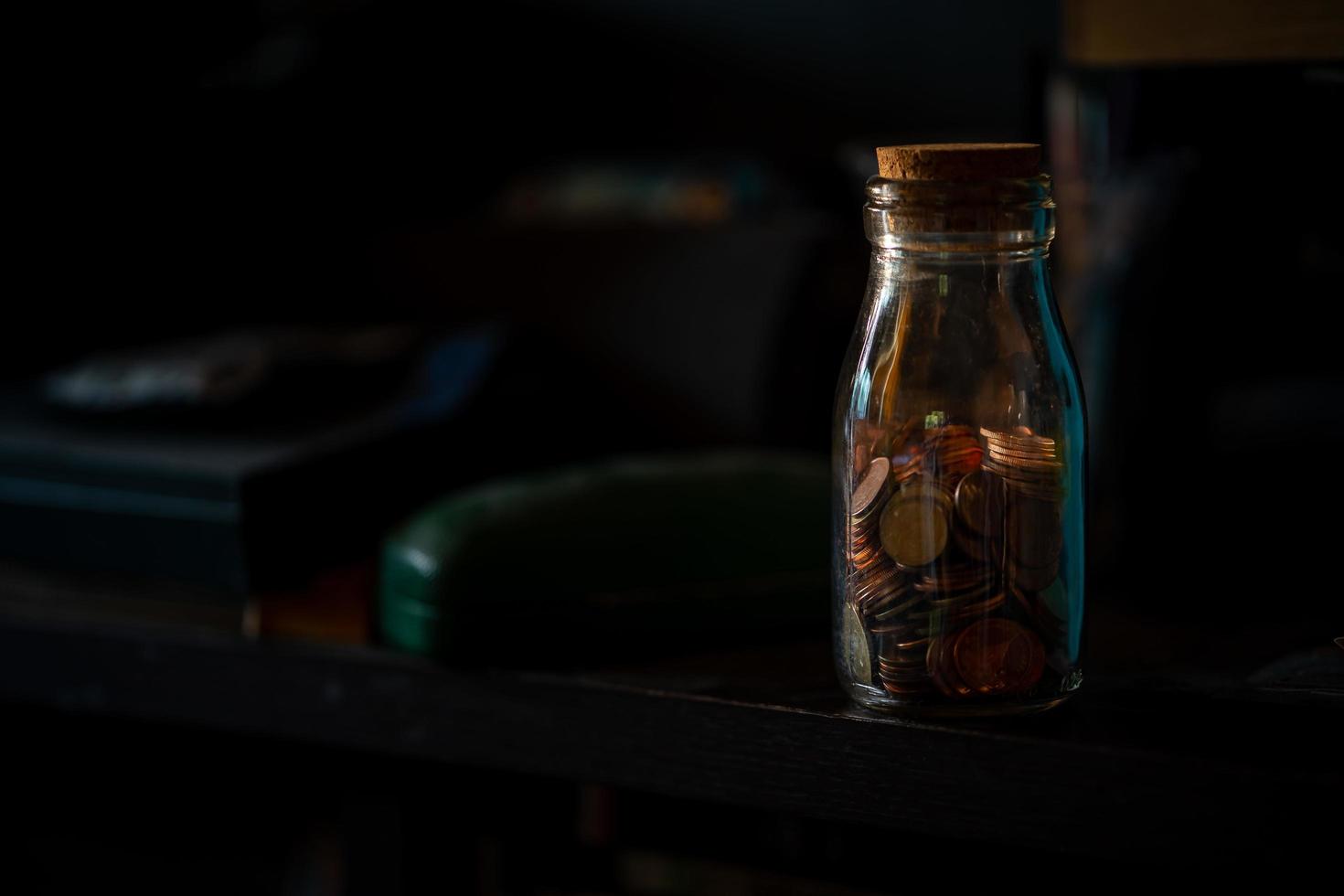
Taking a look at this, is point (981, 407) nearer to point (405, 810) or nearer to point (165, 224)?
point (405, 810)

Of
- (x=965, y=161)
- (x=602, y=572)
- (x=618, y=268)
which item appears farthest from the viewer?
(x=618, y=268)

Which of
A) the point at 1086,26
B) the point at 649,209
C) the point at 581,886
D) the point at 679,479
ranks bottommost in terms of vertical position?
the point at 581,886

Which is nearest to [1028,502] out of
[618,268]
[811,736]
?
[811,736]

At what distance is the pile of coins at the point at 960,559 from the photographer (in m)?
0.49

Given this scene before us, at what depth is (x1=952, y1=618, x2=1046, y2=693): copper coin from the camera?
495 millimetres

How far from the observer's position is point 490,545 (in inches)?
24.3

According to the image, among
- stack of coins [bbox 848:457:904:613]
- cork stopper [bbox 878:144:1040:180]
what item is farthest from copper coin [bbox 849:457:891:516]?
cork stopper [bbox 878:144:1040:180]

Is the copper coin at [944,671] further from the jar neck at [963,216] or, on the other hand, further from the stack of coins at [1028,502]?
the jar neck at [963,216]

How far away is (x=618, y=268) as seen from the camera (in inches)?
38.0

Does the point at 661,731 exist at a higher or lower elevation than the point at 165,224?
lower

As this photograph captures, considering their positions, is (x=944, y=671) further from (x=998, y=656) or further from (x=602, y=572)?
(x=602, y=572)

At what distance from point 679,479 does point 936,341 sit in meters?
0.20

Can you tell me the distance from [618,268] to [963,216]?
0.50 m

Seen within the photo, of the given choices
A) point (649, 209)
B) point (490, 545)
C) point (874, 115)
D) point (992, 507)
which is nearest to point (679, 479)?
point (490, 545)
